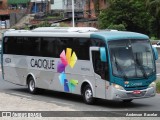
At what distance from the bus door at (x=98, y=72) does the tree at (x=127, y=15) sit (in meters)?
56.3

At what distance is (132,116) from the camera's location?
47.3 feet

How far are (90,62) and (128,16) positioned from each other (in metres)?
57.3

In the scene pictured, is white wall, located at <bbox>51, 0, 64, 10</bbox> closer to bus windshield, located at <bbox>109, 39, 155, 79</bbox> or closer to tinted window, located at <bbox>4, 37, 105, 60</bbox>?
tinted window, located at <bbox>4, 37, 105, 60</bbox>

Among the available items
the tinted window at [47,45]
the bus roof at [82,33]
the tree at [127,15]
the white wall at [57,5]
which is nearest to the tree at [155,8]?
the tree at [127,15]

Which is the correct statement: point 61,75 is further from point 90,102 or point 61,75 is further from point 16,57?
point 16,57

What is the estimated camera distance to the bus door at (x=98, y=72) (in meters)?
17.8

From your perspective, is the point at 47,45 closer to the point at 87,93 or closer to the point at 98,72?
the point at 87,93

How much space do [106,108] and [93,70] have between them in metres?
1.66

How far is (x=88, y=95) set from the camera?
18750 mm

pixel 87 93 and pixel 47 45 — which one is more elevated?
pixel 47 45

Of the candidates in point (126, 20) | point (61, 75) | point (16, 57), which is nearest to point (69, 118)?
point (61, 75)

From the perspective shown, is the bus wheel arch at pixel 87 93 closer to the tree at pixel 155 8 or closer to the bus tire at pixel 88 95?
the bus tire at pixel 88 95

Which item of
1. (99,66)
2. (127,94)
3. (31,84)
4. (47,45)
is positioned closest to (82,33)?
(99,66)

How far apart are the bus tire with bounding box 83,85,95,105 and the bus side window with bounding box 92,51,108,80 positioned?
858mm
